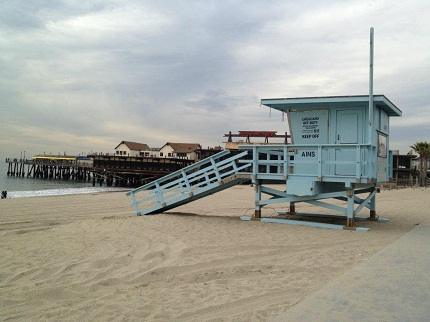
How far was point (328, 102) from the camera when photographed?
35.9 ft

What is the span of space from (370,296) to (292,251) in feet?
9.75

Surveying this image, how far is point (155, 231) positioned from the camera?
9766 millimetres

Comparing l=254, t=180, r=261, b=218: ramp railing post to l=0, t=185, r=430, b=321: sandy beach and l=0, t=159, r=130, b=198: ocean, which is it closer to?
l=0, t=185, r=430, b=321: sandy beach

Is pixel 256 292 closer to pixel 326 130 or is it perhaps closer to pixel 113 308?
pixel 113 308

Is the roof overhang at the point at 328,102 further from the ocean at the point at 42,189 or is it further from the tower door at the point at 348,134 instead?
the ocean at the point at 42,189

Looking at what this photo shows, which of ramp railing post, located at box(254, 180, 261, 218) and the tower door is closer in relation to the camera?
the tower door

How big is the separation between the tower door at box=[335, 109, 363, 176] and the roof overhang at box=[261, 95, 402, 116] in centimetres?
26

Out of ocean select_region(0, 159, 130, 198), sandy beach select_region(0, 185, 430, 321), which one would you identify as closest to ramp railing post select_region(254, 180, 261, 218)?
sandy beach select_region(0, 185, 430, 321)

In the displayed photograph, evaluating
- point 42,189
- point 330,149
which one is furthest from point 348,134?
point 42,189

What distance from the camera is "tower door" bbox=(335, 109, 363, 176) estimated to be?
10953mm

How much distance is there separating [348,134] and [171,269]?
707 cm

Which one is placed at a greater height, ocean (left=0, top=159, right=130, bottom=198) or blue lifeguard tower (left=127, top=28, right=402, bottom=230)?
blue lifeguard tower (left=127, top=28, right=402, bottom=230)

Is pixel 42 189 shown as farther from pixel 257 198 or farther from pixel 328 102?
pixel 328 102

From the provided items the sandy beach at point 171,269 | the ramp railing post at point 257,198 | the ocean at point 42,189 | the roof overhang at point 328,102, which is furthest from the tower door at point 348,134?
the ocean at point 42,189
